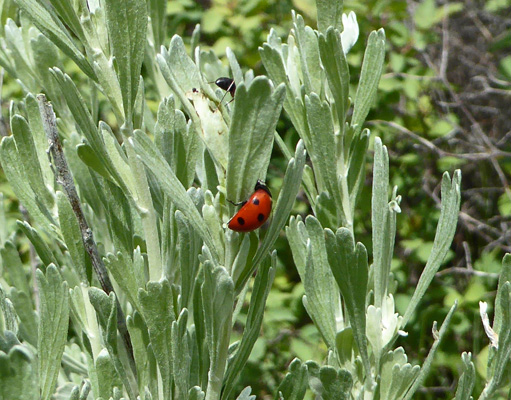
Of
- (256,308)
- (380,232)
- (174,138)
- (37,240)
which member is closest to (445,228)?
(380,232)

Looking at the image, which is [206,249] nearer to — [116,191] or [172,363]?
[172,363]

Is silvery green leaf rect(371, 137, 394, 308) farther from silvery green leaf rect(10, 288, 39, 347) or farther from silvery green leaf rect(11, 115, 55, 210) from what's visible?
silvery green leaf rect(10, 288, 39, 347)

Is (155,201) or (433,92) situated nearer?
(155,201)

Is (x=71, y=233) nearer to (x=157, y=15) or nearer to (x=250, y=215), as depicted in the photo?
(x=250, y=215)

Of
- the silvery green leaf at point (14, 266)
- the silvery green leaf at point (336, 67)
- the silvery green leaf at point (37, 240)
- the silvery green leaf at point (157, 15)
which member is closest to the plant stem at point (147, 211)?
the silvery green leaf at point (37, 240)

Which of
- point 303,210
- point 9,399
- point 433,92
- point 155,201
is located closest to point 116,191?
point 155,201

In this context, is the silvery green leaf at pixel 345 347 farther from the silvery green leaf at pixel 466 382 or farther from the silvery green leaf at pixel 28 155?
the silvery green leaf at pixel 28 155
